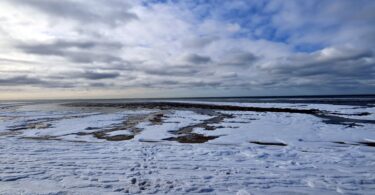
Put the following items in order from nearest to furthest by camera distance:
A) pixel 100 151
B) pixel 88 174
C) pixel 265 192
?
pixel 265 192
pixel 88 174
pixel 100 151

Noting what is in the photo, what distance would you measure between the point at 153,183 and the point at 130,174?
898 millimetres

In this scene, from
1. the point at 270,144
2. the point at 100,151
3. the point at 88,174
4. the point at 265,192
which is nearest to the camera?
the point at 265,192

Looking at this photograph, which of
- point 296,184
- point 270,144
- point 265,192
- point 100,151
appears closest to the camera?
point 265,192

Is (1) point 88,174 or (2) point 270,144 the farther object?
(2) point 270,144

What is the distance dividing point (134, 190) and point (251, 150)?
17.6ft

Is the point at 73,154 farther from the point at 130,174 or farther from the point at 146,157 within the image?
the point at 130,174

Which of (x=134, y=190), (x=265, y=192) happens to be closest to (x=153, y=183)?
(x=134, y=190)

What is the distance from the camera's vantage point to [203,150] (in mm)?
9773

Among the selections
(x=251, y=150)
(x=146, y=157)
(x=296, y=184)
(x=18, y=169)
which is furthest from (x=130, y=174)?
(x=251, y=150)

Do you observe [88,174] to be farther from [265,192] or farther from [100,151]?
[265,192]

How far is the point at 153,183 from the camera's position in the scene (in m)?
6.09

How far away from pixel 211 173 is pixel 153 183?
1.59 metres

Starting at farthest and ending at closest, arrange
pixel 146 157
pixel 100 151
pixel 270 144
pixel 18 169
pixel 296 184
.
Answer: pixel 270 144, pixel 100 151, pixel 146 157, pixel 18 169, pixel 296 184

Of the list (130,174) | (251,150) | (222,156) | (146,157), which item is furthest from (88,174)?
(251,150)
